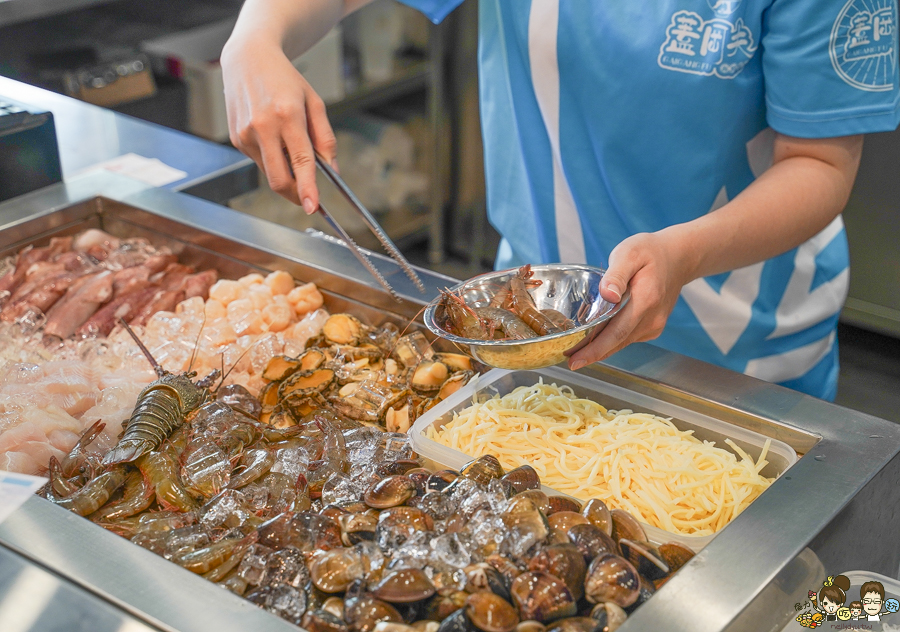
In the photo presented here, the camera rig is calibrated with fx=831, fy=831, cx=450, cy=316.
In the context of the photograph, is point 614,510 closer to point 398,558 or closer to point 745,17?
point 398,558

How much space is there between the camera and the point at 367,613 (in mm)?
1005

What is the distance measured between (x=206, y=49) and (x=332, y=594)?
351 centimetres

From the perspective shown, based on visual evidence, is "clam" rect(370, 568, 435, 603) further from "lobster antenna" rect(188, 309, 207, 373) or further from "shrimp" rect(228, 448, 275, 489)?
"lobster antenna" rect(188, 309, 207, 373)

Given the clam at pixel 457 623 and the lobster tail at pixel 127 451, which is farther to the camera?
the lobster tail at pixel 127 451

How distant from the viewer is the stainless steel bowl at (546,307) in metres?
1.33

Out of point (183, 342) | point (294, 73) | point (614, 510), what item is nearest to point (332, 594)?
point (614, 510)

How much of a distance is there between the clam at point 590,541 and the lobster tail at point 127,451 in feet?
2.41

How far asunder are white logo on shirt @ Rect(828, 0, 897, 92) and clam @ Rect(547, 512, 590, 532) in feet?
3.22

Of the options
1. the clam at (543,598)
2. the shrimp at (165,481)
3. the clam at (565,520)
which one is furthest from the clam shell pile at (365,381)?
the clam at (543,598)

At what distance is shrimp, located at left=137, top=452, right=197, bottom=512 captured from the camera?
1.33m

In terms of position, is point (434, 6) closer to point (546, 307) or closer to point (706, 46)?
point (706, 46)

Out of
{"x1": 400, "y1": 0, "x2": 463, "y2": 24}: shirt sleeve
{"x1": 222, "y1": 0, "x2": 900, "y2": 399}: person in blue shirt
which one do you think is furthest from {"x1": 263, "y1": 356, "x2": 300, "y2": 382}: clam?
{"x1": 400, "y1": 0, "x2": 463, "y2": 24}: shirt sleeve

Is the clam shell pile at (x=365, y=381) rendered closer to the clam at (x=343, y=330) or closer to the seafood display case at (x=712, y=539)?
the clam at (x=343, y=330)

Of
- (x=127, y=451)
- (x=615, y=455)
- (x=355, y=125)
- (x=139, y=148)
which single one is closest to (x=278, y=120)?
(x=127, y=451)
